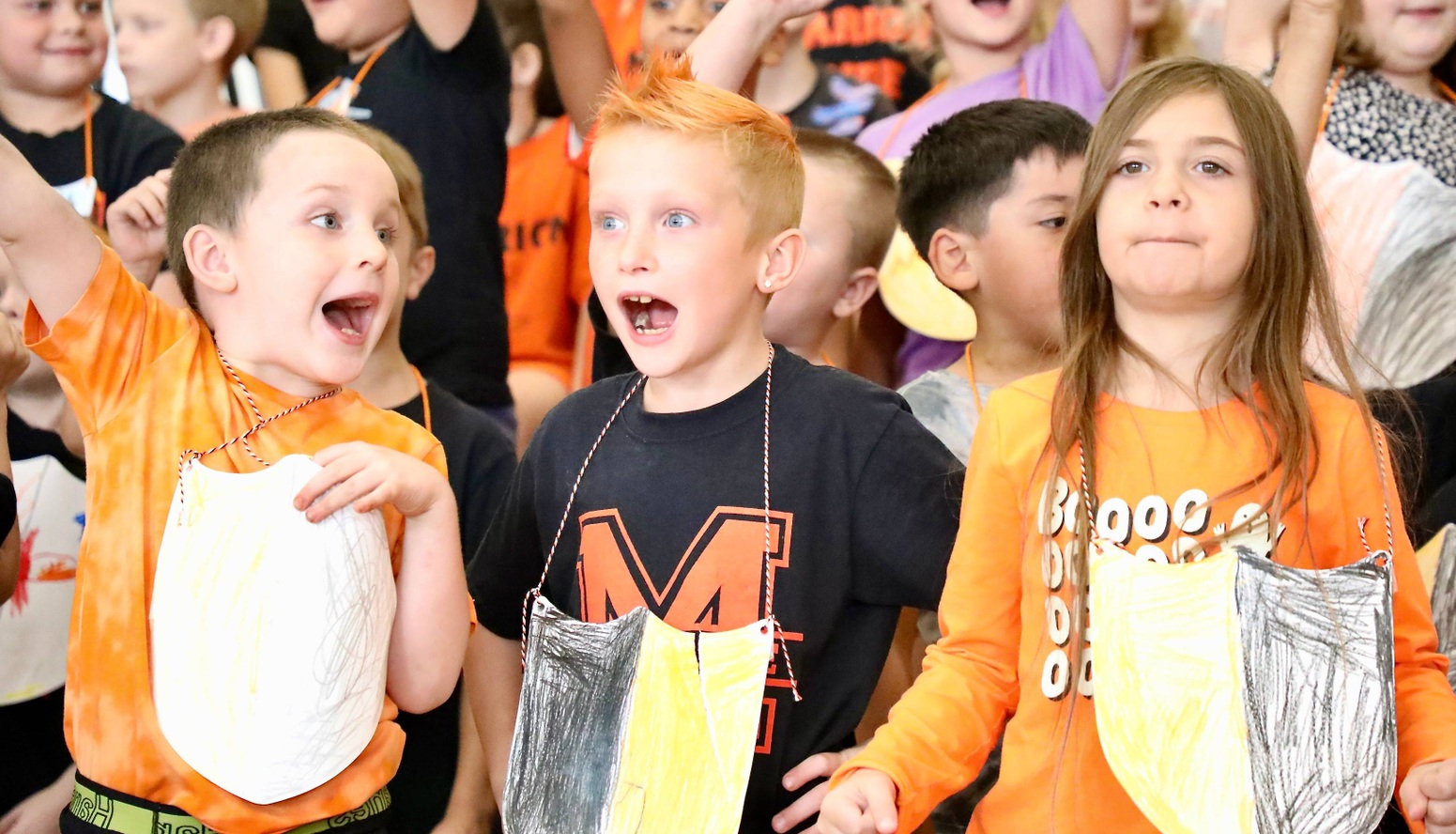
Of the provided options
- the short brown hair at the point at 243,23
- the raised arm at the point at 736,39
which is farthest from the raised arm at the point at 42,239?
the short brown hair at the point at 243,23

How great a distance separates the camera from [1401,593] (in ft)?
4.28

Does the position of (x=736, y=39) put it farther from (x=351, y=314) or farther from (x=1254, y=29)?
(x=1254, y=29)

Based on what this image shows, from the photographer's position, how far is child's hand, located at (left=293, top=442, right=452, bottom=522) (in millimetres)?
1365

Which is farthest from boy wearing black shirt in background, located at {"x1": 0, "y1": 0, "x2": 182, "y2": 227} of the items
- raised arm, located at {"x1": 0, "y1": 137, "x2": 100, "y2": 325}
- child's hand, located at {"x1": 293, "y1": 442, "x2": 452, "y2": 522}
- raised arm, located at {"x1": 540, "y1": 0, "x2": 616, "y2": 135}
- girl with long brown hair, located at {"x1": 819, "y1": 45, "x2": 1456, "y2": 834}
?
girl with long brown hair, located at {"x1": 819, "y1": 45, "x2": 1456, "y2": 834}

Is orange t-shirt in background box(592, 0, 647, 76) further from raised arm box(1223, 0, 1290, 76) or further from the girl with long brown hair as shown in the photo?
the girl with long brown hair

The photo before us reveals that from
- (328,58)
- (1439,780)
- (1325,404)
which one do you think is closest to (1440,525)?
(1325,404)

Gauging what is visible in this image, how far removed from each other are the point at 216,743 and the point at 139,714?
4.2 inches

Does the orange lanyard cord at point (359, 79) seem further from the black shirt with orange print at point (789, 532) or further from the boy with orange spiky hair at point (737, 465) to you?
the black shirt with orange print at point (789, 532)

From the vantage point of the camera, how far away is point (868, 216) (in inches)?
86.6

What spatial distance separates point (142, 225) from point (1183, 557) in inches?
61.3

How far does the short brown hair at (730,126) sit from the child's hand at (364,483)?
0.42m

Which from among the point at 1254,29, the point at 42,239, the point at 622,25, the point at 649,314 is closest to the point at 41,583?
the point at 42,239

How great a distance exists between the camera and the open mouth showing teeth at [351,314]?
5.05 ft

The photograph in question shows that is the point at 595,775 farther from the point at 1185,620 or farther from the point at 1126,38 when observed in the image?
the point at 1126,38
